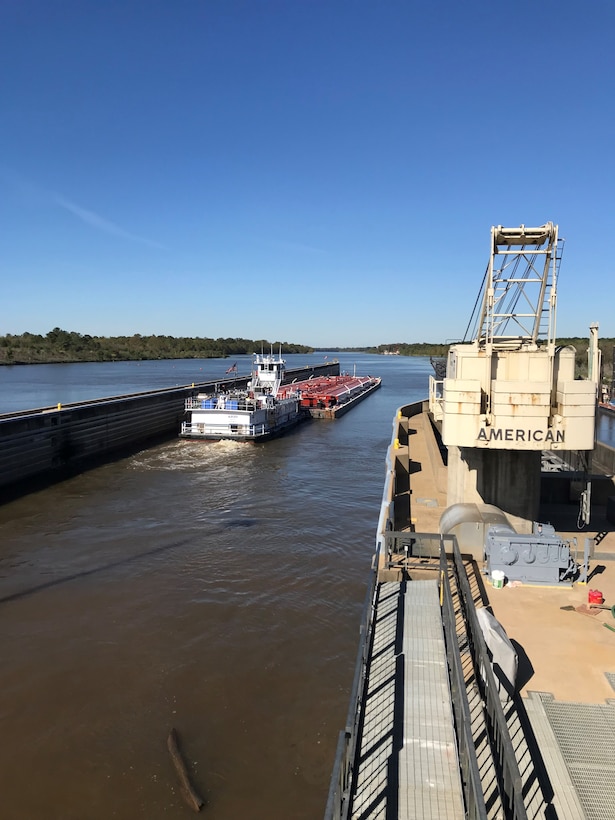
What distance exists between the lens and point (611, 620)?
7.59m

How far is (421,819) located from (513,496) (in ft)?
23.1

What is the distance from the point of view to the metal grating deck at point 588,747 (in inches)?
180

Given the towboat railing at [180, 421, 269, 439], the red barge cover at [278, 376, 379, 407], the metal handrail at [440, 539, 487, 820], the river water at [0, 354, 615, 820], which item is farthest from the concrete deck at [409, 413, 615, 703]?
the red barge cover at [278, 376, 379, 407]

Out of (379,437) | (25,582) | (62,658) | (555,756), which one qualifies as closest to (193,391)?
(379,437)

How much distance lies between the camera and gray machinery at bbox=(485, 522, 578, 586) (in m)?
8.59

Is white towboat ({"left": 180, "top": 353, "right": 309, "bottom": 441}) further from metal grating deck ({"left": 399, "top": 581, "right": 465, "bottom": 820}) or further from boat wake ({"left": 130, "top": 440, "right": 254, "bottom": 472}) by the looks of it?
metal grating deck ({"left": 399, "top": 581, "right": 465, "bottom": 820})

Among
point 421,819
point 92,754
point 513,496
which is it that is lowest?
point 92,754

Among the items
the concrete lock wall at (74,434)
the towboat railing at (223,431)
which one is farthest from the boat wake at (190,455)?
the concrete lock wall at (74,434)

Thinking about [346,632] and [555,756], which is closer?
[555,756]

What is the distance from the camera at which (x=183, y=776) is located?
26.6ft

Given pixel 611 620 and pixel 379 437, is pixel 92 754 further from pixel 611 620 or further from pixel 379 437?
pixel 379 437

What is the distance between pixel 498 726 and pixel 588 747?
1.10 metres

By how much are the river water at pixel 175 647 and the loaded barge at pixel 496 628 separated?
8.93 ft

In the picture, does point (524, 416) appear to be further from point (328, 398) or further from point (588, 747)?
point (328, 398)
